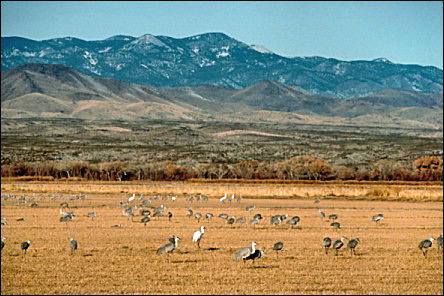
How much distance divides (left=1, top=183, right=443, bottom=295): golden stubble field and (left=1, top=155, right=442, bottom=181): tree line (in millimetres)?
30933

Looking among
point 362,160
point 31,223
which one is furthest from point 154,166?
point 31,223

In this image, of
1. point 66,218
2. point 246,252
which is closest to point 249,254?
point 246,252

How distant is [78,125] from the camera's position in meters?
170

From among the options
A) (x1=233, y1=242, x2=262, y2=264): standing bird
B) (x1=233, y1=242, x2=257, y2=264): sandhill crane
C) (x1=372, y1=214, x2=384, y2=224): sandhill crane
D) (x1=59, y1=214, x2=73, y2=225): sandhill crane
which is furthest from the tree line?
(x1=233, y1=242, x2=262, y2=264): standing bird

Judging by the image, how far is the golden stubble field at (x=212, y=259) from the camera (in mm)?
14547

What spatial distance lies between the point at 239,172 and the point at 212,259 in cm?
4673

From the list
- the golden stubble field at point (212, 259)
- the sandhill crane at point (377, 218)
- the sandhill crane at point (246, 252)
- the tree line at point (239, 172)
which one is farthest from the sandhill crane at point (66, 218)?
the tree line at point (239, 172)

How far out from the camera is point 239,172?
64.7 meters

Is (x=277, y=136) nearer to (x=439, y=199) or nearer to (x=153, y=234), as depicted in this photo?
(x=439, y=199)

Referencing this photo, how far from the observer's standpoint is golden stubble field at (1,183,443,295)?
47.7 feet

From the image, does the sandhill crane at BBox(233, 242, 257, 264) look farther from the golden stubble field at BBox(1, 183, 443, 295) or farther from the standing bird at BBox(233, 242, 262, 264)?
the golden stubble field at BBox(1, 183, 443, 295)

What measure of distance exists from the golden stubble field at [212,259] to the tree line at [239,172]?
30.9 m

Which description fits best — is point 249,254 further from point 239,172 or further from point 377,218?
point 239,172

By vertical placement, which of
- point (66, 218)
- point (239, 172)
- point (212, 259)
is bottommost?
point (212, 259)
